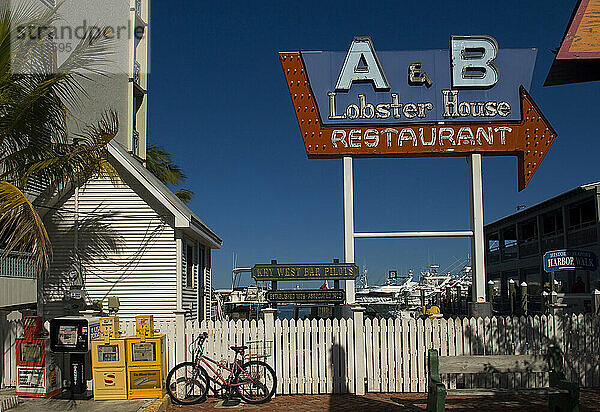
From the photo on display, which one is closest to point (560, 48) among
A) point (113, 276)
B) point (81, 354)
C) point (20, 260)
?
Answer: point (81, 354)

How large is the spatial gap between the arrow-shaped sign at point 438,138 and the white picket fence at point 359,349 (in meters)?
4.45

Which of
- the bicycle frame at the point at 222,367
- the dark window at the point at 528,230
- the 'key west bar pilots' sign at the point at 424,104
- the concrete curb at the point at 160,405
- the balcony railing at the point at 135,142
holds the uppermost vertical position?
the balcony railing at the point at 135,142

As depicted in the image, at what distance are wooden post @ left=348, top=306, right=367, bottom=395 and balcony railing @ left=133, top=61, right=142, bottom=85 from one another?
19431 mm

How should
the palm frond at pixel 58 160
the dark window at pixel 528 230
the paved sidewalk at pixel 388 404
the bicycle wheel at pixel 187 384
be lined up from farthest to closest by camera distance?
the dark window at pixel 528 230
the bicycle wheel at pixel 187 384
the palm frond at pixel 58 160
the paved sidewalk at pixel 388 404

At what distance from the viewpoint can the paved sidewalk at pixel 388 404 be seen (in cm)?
1185

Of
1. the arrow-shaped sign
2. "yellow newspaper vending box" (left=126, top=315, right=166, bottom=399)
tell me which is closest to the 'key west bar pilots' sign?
the arrow-shaped sign

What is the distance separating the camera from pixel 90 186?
16109 mm

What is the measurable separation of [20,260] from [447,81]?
11.8 m

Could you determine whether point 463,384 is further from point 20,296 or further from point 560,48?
point 20,296

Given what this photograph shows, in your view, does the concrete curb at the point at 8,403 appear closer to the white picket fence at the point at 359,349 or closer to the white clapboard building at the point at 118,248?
the white picket fence at the point at 359,349

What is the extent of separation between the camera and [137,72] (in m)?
30.2

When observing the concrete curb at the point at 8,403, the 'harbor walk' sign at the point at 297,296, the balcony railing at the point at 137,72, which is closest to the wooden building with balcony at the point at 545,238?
the 'harbor walk' sign at the point at 297,296

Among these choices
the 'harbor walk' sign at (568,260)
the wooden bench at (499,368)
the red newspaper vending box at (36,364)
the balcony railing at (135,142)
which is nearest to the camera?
the wooden bench at (499,368)

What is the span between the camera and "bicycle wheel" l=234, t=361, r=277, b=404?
12672mm
